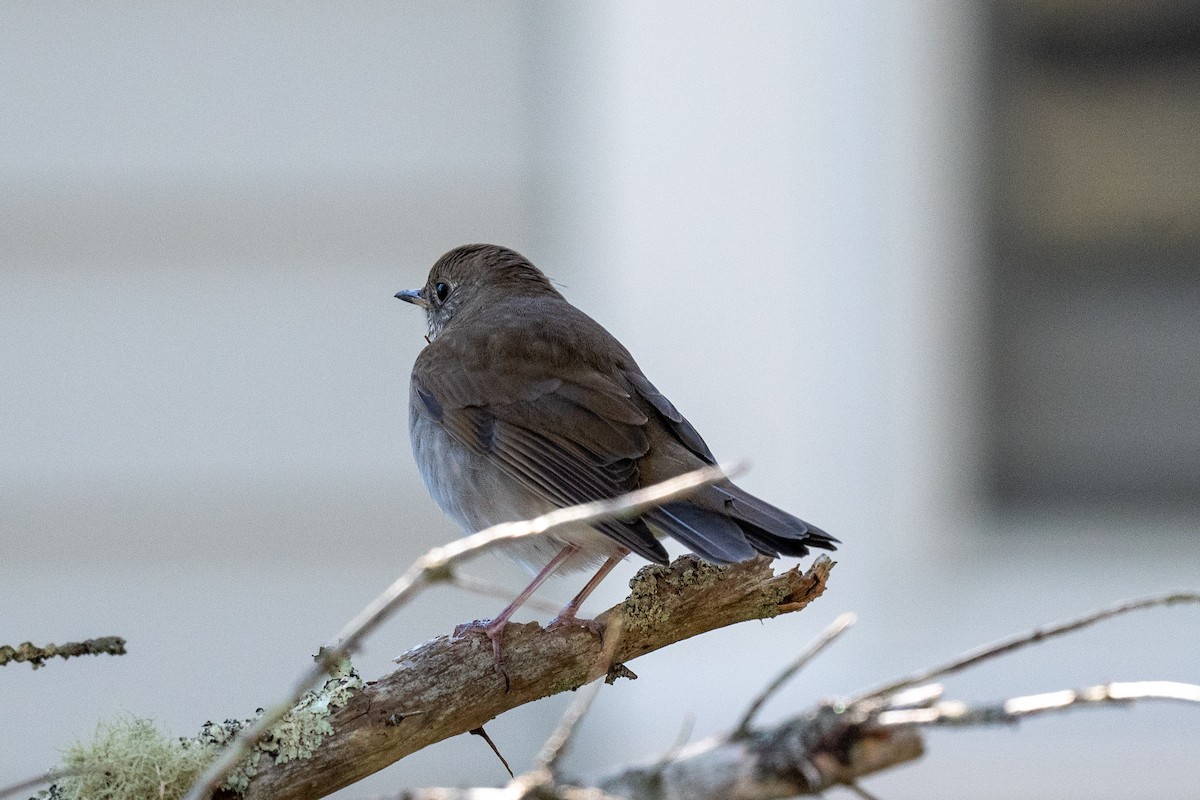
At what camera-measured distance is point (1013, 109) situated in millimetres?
5301

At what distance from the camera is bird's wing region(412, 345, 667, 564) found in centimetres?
313

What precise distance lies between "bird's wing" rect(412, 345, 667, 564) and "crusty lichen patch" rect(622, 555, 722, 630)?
18 cm

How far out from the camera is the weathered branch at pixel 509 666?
208 centimetres

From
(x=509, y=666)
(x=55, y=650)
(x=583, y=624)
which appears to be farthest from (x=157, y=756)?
(x=583, y=624)

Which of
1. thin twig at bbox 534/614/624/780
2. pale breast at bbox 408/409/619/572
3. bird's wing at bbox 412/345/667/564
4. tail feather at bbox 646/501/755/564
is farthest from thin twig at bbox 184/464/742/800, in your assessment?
pale breast at bbox 408/409/619/572

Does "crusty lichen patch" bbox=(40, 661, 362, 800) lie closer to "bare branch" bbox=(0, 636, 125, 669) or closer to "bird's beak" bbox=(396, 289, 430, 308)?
"bare branch" bbox=(0, 636, 125, 669)

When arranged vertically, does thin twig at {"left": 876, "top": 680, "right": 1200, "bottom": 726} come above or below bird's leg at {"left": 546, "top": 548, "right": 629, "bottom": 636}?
below

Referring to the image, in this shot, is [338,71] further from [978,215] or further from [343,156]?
[978,215]

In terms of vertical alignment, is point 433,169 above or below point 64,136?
below

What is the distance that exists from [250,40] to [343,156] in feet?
1.73

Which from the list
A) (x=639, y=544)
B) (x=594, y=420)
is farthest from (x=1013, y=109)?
(x=639, y=544)

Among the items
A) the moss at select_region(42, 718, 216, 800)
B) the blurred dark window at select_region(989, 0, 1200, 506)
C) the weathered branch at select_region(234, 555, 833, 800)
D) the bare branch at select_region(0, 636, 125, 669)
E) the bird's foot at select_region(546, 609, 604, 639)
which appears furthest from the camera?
the blurred dark window at select_region(989, 0, 1200, 506)

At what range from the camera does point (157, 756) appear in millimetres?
1967

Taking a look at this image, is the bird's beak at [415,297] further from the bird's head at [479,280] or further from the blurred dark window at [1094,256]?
the blurred dark window at [1094,256]
